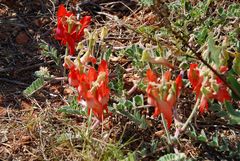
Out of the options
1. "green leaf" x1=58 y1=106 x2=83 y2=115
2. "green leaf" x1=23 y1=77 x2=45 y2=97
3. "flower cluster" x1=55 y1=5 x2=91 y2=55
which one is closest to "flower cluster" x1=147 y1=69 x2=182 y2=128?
"green leaf" x1=58 y1=106 x2=83 y2=115

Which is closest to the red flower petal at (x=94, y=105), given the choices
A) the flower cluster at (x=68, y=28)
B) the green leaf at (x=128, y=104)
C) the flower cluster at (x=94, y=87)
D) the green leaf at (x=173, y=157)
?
the flower cluster at (x=94, y=87)

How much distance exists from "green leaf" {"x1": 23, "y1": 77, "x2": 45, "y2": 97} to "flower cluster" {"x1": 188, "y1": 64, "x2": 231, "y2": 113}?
72cm

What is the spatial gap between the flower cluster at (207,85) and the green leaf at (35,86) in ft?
2.35

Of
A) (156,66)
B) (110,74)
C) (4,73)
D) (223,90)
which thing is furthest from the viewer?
(4,73)

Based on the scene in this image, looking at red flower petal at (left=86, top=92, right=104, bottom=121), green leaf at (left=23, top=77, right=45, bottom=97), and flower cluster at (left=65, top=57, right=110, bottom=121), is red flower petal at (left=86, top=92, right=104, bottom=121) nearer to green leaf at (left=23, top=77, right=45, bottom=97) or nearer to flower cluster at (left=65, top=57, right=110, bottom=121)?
flower cluster at (left=65, top=57, right=110, bottom=121)

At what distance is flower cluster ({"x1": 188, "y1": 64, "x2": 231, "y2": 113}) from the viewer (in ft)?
6.00

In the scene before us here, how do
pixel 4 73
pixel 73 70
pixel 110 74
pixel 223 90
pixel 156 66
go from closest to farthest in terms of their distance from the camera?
pixel 223 90, pixel 73 70, pixel 156 66, pixel 110 74, pixel 4 73

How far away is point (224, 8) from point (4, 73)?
3.51 feet

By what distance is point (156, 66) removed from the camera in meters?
2.23

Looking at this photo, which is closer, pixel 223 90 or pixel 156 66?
pixel 223 90

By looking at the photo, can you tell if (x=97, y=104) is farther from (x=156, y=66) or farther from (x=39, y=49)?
(x=39, y=49)

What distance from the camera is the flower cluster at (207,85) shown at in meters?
1.83

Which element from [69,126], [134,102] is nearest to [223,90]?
[134,102]

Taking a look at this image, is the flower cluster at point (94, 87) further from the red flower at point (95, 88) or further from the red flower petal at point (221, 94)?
the red flower petal at point (221, 94)
